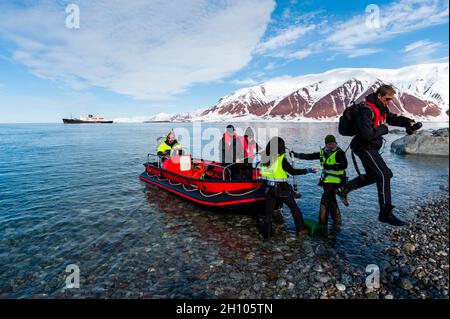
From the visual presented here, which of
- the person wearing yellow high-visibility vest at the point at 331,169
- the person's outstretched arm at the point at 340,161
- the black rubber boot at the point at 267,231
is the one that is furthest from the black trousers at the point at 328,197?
the black rubber boot at the point at 267,231

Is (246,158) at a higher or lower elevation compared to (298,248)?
higher

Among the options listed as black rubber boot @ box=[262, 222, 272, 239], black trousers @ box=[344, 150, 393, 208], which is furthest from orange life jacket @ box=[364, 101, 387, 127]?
black rubber boot @ box=[262, 222, 272, 239]

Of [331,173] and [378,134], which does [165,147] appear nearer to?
[331,173]

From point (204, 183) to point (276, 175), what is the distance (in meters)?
3.59

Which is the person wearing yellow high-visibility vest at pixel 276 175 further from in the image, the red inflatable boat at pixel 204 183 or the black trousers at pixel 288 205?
the red inflatable boat at pixel 204 183

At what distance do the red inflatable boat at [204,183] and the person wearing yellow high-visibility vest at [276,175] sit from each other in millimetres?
1271

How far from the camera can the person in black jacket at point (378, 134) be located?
4902mm

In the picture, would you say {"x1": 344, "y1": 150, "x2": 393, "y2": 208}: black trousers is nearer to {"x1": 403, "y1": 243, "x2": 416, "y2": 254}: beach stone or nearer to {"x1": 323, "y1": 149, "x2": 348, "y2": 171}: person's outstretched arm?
{"x1": 323, "y1": 149, "x2": 348, "y2": 171}: person's outstretched arm

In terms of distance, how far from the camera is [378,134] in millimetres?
4898
